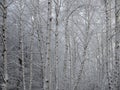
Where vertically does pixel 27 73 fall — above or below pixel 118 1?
below

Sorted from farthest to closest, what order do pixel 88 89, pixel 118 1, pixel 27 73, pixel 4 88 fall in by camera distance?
pixel 88 89, pixel 27 73, pixel 118 1, pixel 4 88

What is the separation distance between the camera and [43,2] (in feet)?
42.0

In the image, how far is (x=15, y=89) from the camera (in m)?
14.3

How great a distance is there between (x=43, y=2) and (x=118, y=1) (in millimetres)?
5963

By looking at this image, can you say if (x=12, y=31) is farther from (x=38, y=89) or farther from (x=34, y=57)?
(x=38, y=89)

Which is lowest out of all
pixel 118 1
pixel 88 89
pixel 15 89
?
pixel 88 89

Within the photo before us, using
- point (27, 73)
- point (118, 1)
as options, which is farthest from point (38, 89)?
point (118, 1)

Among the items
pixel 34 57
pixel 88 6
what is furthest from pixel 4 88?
pixel 34 57

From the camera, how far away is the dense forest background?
282 inches

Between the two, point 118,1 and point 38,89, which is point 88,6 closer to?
point 118,1

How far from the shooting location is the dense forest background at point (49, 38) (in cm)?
716

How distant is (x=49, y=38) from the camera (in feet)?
21.2

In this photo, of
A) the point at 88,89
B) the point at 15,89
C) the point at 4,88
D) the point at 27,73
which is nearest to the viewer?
the point at 4,88

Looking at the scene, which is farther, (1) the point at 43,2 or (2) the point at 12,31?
(2) the point at 12,31
